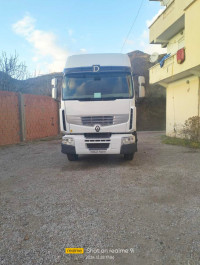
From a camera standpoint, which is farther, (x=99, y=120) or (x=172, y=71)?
(x=172, y=71)

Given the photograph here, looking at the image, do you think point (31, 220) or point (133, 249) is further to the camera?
point (31, 220)

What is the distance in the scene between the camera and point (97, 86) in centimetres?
562

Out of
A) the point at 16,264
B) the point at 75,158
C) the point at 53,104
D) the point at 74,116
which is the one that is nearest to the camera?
Result: the point at 16,264

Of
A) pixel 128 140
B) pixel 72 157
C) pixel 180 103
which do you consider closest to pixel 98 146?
pixel 128 140

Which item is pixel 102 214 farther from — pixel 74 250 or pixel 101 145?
pixel 101 145

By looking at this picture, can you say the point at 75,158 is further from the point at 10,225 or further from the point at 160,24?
the point at 160,24

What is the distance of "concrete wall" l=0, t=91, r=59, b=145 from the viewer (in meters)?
9.70

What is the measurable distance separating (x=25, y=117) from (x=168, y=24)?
30.3ft

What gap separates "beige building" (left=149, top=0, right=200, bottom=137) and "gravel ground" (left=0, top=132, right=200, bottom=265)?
476 centimetres

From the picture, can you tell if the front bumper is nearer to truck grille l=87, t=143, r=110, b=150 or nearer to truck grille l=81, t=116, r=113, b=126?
truck grille l=87, t=143, r=110, b=150

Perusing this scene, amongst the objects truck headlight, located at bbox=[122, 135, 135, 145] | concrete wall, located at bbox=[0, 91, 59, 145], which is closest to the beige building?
truck headlight, located at bbox=[122, 135, 135, 145]

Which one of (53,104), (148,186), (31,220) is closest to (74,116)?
(148,186)

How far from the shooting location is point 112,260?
6.77ft

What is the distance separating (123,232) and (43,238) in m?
1.02
